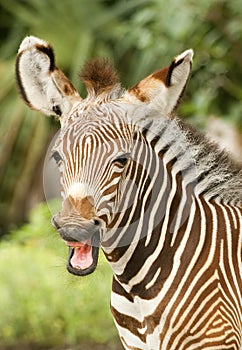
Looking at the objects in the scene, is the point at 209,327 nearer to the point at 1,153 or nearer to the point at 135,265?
the point at 135,265

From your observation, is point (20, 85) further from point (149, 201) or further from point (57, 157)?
point (149, 201)

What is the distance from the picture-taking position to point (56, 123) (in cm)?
1323

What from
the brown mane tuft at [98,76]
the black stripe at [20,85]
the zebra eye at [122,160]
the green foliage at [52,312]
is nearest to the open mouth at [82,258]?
the zebra eye at [122,160]

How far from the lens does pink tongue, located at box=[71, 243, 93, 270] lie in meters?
4.91

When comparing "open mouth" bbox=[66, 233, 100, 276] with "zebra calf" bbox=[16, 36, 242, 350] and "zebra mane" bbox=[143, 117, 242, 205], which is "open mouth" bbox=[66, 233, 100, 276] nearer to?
"zebra calf" bbox=[16, 36, 242, 350]

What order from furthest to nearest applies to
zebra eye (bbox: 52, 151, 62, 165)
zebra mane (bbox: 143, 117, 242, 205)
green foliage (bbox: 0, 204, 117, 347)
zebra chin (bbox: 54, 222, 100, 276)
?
green foliage (bbox: 0, 204, 117, 347) < zebra mane (bbox: 143, 117, 242, 205) < zebra eye (bbox: 52, 151, 62, 165) < zebra chin (bbox: 54, 222, 100, 276)

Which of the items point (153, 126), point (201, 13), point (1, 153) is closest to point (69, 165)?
point (153, 126)

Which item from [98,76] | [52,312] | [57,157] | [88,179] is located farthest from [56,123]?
[88,179]

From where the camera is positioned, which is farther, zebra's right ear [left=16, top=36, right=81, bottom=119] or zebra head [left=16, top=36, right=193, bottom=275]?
zebra's right ear [left=16, top=36, right=81, bottom=119]

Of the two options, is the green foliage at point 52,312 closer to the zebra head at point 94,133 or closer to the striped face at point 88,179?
the zebra head at point 94,133

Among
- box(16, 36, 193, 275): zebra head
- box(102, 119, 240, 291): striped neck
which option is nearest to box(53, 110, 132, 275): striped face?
box(16, 36, 193, 275): zebra head

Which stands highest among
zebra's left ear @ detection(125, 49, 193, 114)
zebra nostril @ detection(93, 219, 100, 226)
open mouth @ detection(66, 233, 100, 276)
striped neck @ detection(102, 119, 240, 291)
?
zebra's left ear @ detection(125, 49, 193, 114)

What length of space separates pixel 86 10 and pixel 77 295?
608 cm

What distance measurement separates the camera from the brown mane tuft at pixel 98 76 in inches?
212
